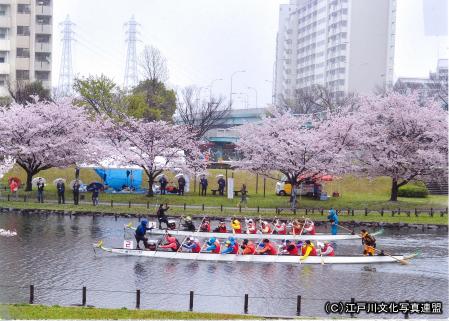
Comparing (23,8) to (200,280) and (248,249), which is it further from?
(200,280)

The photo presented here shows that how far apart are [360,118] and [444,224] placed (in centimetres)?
1304

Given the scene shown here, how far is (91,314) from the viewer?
64.4 ft

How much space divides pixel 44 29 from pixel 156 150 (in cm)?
4464

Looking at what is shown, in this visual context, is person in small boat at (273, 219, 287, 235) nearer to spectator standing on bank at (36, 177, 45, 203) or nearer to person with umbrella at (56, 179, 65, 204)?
person with umbrella at (56, 179, 65, 204)

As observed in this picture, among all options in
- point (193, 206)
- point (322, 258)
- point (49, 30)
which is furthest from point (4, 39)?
point (322, 258)

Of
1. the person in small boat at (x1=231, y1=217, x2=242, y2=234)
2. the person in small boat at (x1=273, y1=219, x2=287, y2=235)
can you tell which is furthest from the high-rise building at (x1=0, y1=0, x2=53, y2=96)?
the person in small boat at (x1=273, y1=219, x2=287, y2=235)

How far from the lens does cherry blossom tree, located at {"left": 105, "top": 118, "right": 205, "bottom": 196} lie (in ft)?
174

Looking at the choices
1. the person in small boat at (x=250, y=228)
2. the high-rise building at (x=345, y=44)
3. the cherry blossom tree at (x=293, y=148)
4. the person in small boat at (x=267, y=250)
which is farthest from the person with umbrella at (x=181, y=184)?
the high-rise building at (x=345, y=44)

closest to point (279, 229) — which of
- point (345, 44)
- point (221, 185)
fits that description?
point (221, 185)

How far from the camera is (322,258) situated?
31.5 metres

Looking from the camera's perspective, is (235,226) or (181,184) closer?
(235,226)

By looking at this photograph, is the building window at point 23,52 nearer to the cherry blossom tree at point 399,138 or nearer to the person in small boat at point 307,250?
the cherry blossom tree at point 399,138

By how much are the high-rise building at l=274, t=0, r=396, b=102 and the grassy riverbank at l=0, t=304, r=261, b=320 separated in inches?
3854

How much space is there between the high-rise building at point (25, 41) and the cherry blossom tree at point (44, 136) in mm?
27726
